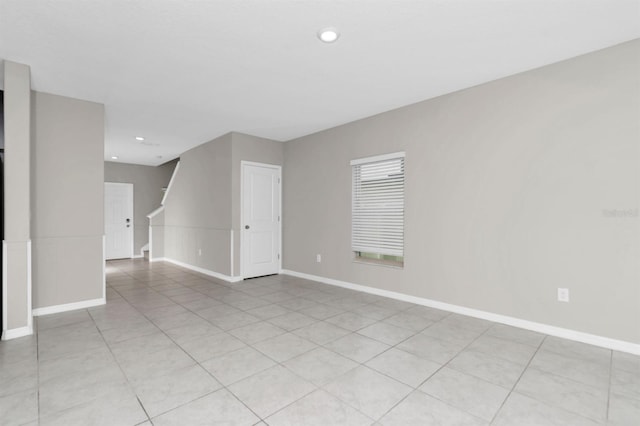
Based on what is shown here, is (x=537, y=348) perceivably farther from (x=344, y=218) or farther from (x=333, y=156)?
(x=333, y=156)

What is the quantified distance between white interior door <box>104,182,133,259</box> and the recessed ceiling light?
7.70 m

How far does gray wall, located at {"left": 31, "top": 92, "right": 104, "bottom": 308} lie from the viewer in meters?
3.46

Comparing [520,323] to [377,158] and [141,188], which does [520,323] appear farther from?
[141,188]

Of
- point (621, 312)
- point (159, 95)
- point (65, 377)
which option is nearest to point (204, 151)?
point (159, 95)

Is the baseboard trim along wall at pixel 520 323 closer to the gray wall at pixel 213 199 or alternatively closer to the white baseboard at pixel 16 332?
the gray wall at pixel 213 199

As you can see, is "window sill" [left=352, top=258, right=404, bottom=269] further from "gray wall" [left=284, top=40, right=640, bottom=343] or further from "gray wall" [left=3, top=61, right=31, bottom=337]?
"gray wall" [left=3, top=61, right=31, bottom=337]

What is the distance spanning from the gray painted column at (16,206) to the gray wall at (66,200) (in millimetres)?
686

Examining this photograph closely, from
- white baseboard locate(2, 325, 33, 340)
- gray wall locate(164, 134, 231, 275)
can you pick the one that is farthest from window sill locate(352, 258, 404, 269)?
white baseboard locate(2, 325, 33, 340)

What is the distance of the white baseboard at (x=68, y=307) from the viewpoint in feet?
11.3

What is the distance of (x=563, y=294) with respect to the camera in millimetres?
2811

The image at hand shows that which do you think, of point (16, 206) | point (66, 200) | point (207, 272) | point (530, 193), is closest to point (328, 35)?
point (530, 193)

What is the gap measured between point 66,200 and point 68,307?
1278 mm

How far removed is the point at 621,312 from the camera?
2.53 m

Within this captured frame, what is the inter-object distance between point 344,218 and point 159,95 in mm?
2983
